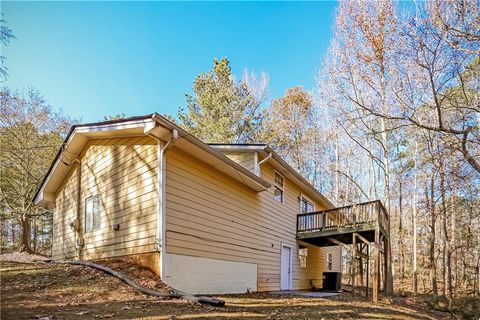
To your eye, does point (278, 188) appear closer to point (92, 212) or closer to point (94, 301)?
point (92, 212)

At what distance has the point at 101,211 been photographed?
30.1ft

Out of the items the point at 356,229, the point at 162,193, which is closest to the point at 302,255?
the point at 356,229

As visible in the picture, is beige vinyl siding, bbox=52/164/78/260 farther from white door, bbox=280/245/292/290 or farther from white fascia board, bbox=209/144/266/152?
white door, bbox=280/245/292/290

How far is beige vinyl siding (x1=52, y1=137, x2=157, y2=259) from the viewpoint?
7.73m

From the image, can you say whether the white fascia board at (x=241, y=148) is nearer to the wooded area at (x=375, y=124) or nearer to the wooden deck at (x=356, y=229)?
the wooded area at (x=375, y=124)

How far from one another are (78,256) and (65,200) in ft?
8.42

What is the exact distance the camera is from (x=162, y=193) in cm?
743

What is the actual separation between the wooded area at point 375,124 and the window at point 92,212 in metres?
4.83

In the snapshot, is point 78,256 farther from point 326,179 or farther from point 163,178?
point 326,179

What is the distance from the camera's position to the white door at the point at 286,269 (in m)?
13.3

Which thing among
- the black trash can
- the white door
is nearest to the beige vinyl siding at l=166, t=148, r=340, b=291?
the white door

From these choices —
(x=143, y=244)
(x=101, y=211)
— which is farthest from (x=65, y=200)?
(x=143, y=244)

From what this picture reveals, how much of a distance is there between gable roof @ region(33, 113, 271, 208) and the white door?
3.82 m

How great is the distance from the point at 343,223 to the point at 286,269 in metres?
2.89
